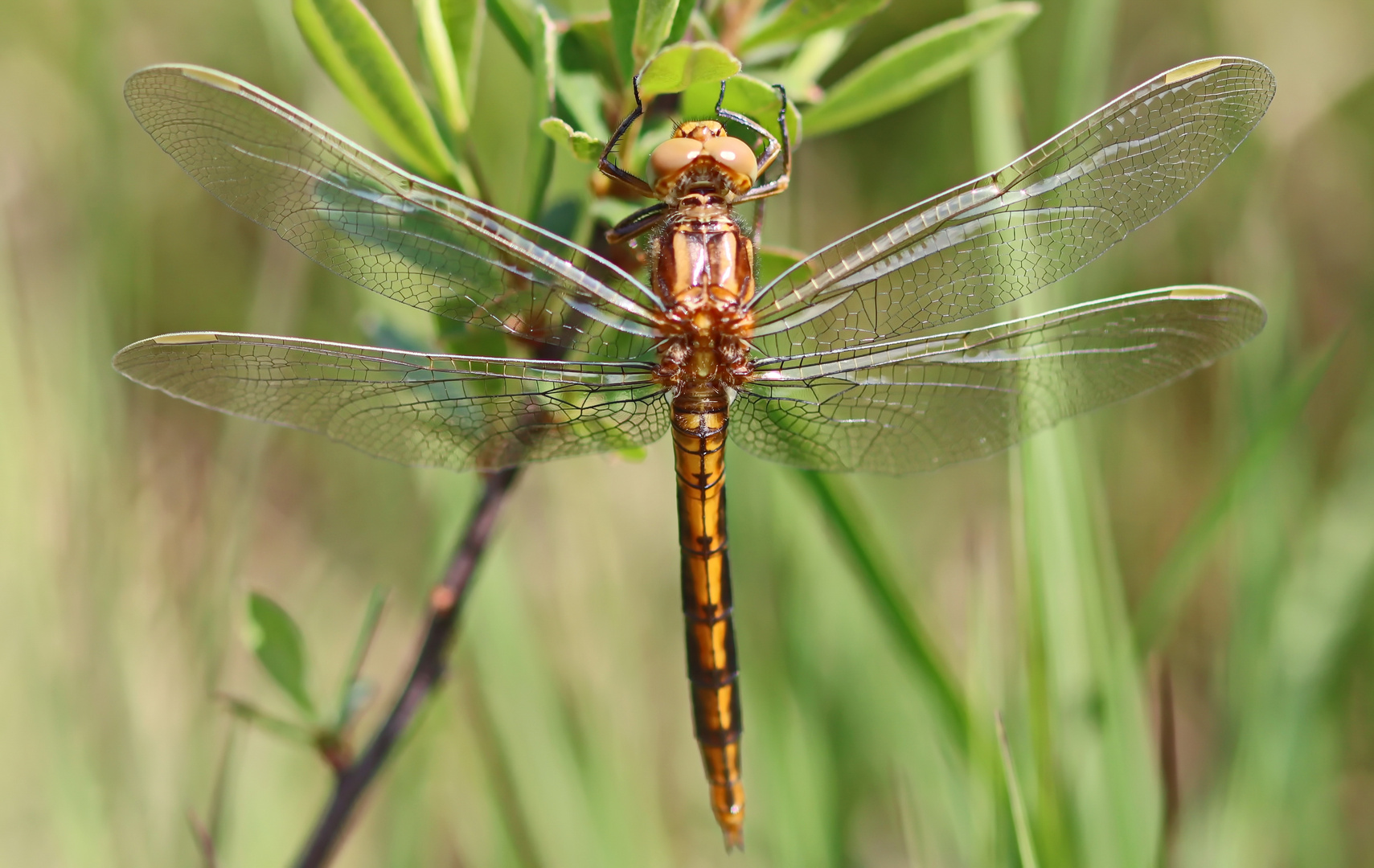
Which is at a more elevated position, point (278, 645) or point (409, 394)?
point (409, 394)

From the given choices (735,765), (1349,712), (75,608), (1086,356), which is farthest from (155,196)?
(1349,712)

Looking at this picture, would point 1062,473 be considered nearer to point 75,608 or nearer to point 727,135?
point 727,135

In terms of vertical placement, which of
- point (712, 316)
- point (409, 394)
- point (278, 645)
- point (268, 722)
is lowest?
point (268, 722)

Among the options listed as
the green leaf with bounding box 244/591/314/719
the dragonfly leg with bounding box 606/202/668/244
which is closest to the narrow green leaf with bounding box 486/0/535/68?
the dragonfly leg with bounding box 606/202/668/244


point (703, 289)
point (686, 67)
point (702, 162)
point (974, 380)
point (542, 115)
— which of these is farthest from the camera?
point (974, 380)

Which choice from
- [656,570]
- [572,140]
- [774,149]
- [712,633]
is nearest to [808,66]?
[774,149]

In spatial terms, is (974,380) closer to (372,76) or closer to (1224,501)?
(1224,501)
